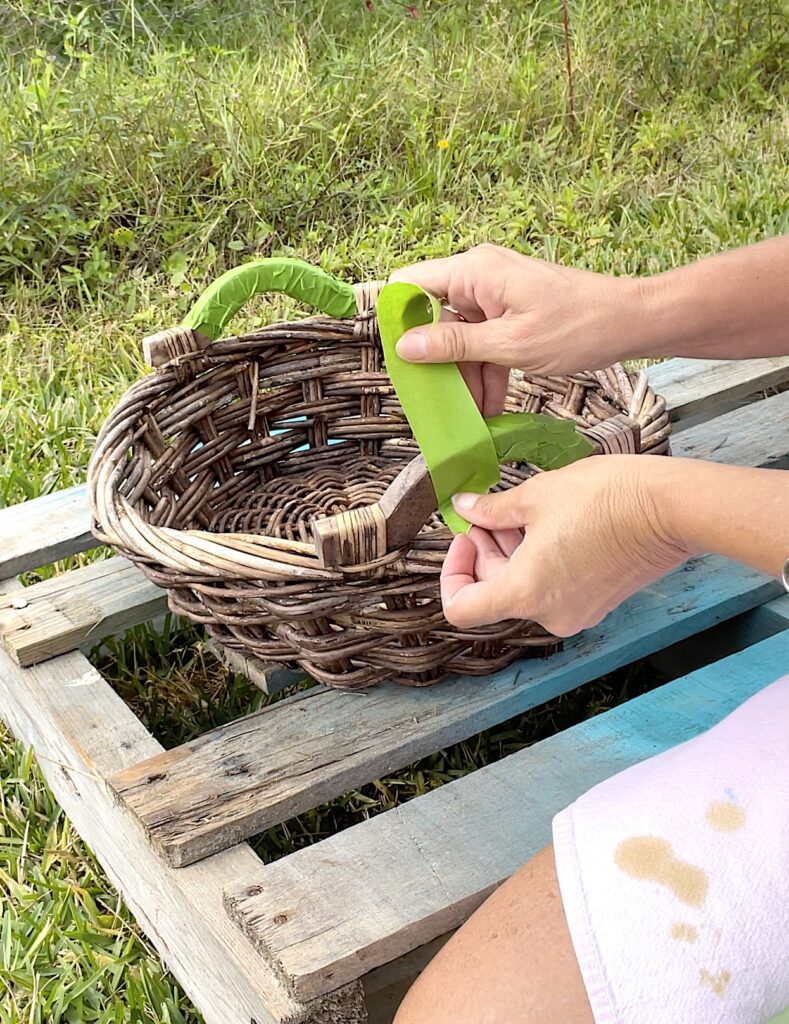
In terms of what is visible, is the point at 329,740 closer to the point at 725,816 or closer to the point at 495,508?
the point at 495,508

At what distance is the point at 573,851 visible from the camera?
79cm

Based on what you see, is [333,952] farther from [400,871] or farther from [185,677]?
[185,677]

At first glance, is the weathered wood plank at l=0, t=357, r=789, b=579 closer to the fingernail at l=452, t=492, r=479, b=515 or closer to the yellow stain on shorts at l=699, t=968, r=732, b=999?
the fingernail at l=452, t=492, r=479, b=515

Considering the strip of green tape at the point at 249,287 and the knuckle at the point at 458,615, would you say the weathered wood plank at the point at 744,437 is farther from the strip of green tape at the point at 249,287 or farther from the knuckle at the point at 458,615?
the knuckle at the point at 458,615

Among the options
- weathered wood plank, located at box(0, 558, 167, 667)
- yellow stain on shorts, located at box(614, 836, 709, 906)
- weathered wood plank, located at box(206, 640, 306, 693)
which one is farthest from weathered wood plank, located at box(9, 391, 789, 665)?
yellow stain on shorts, located at box(614, 836, 709, 906)

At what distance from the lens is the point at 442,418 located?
975mm

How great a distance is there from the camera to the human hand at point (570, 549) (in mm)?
844

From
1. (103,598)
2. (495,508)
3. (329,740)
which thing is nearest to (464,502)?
(495,508)

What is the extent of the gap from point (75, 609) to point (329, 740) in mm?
393

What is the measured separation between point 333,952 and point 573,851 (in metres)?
0.21

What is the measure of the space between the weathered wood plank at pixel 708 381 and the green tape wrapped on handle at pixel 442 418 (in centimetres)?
66

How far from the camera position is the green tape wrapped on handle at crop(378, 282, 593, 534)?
960mm

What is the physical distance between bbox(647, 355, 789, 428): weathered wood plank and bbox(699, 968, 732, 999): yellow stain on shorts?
0.97 metres

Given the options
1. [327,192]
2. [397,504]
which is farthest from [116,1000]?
[327,192]
